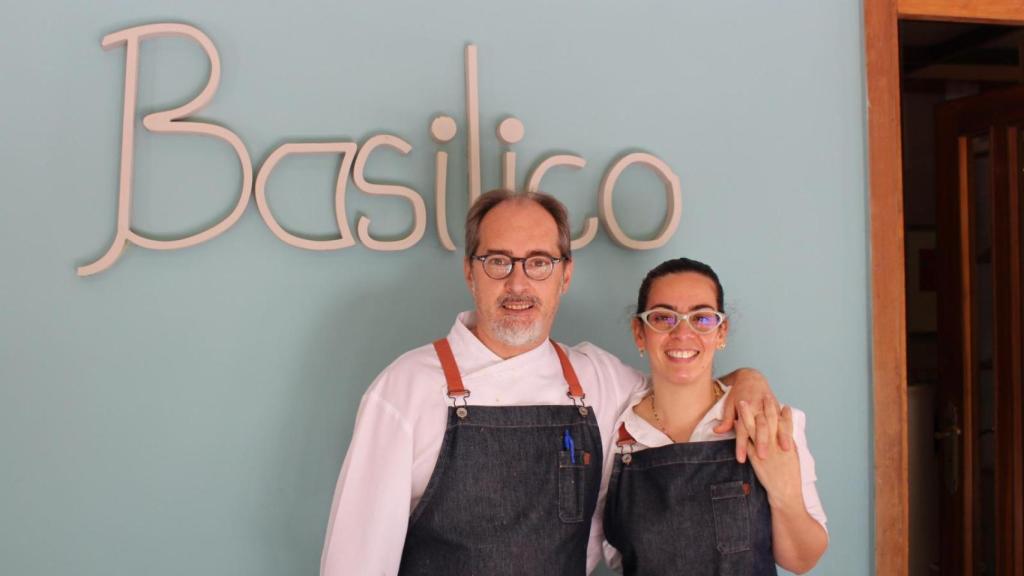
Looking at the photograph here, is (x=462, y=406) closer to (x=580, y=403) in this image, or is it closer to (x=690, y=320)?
(x=580, y=403)

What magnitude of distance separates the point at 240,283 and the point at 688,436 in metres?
0.95

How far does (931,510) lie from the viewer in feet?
11.8

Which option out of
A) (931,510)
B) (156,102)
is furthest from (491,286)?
(931,510)

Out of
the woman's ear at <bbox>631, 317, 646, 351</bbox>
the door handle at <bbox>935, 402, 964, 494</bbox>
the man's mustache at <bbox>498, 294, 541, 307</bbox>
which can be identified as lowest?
the door handle at <bbox>935, 402, 964, 494</bbox>

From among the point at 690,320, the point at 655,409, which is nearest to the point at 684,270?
the point at 690,320

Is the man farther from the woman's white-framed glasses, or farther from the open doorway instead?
the open doorway

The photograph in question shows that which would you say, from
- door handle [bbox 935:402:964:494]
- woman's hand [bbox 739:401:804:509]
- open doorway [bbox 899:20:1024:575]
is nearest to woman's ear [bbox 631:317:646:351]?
woman's hand [bbox 739:401:804:509]

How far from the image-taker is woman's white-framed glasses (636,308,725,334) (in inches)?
67.4

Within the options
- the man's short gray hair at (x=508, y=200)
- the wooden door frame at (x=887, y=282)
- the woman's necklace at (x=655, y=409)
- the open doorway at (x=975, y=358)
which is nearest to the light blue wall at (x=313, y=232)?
the wooden door frame at (x=887, y=282)

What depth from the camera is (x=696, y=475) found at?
5.60ft

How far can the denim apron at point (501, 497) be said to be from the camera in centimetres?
171

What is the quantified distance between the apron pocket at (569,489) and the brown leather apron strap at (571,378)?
0.12 m

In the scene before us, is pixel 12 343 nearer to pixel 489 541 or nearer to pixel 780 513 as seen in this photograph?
pixel 489 541

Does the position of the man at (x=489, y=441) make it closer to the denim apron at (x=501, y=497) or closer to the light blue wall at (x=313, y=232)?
the denim apron at (x=501, y=497)
